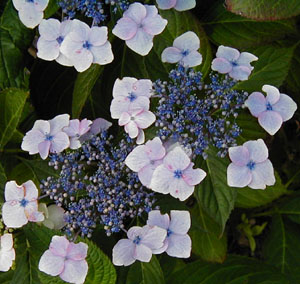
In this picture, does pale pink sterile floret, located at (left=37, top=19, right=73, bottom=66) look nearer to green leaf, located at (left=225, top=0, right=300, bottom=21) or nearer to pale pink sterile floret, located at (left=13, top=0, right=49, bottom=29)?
pale pink sterile floret, located at (left=13, top=0, right=49, bottom=29)

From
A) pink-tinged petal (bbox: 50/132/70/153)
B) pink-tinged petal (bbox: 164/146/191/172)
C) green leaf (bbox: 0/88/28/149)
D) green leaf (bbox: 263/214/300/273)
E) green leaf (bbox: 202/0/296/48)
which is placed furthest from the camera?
green leaf (bbox: 263/214/300/273)

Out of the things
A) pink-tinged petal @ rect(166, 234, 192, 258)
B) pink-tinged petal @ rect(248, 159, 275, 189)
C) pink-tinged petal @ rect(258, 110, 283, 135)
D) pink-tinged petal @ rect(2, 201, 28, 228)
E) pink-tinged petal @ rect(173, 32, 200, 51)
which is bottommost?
pink-tinged petal @ rect(166, 234, 192, 258)

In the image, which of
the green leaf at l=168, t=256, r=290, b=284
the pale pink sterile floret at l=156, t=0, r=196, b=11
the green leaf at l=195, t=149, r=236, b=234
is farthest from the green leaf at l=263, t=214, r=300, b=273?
the pale pink sterile floret at l=156, t=0, r=196, b=11

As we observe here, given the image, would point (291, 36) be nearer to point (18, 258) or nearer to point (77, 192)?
point (77, 192)

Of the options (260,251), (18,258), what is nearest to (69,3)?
(18,258)

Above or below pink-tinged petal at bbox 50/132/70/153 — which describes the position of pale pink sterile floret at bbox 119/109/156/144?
above
